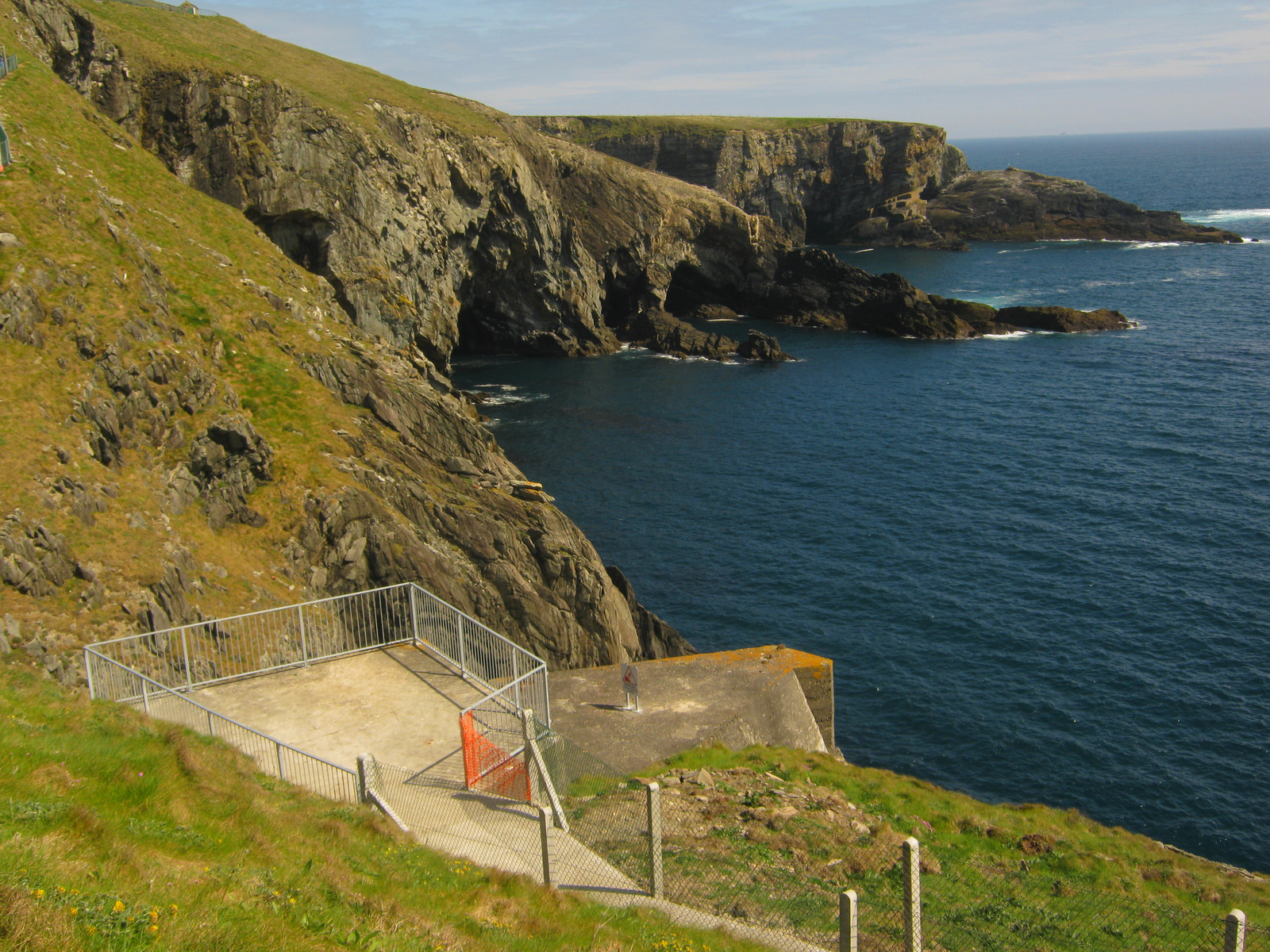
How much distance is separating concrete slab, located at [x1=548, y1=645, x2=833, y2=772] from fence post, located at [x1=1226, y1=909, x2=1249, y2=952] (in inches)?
454

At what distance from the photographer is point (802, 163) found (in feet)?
492

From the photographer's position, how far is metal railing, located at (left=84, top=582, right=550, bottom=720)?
18359 mm

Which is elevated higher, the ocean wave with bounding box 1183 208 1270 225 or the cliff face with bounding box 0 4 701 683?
the ocean wave with bounding box 1183 208 1270 225

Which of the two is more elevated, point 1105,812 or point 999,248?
point 999,248

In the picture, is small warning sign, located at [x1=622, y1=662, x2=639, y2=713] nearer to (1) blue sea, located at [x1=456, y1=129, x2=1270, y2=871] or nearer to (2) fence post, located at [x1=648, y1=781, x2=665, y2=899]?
(2) fence post, located at [x1=648, y1=781, x2=665, y2=899]

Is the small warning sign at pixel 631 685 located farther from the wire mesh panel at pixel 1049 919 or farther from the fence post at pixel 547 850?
the fence post at pixel 547 850

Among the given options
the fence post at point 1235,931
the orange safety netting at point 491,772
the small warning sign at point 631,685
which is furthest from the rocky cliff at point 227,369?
the fence post at point 1235,931

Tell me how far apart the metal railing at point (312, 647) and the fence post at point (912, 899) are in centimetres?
847

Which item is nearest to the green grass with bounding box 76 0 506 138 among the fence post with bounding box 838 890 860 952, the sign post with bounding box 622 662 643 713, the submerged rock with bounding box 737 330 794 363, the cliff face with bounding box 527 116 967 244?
the submerged rock with bounding box 737 330 794 363

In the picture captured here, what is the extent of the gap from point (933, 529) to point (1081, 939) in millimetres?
36506

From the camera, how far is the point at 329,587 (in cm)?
2608

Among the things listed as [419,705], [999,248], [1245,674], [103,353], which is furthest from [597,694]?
[999,248]

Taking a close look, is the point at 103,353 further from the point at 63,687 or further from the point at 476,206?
the point at 476,206

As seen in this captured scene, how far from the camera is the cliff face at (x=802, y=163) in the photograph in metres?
138
